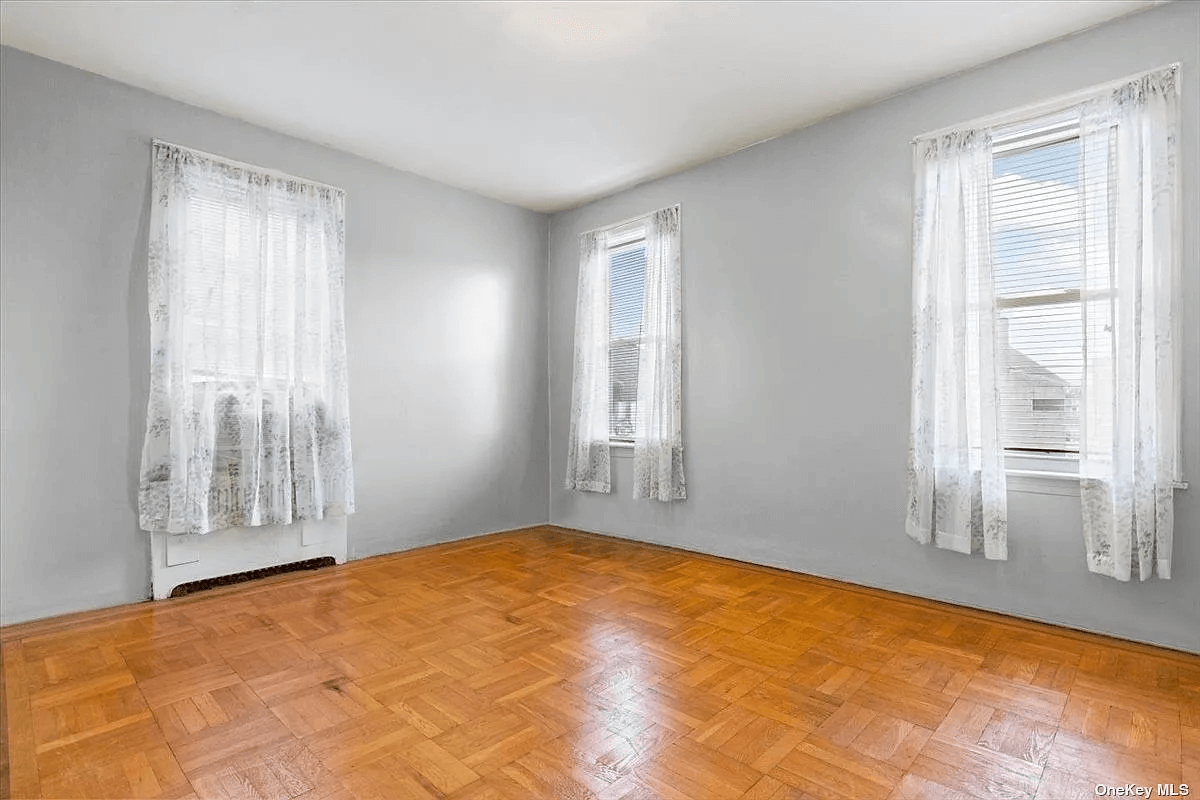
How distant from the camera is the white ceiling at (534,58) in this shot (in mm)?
2635

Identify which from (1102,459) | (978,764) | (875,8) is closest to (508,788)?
(978,764)

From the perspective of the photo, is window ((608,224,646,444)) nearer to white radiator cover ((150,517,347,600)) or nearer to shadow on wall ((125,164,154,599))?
white radiator cover ((150,517,347,600))

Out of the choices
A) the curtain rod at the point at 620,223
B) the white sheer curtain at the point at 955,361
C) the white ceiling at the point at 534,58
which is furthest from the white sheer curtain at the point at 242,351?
the white sheer curtain at the point at 955,361

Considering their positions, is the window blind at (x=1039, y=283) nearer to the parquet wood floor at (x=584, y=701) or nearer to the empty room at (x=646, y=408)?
the empty room at (x=646, y=408)

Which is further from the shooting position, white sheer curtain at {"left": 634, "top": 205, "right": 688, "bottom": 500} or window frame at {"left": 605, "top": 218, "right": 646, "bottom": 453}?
window frame at {"left": 605, "top": 218, "right": 646, "bottom": 453}

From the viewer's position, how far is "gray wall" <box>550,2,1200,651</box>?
8.57 feet

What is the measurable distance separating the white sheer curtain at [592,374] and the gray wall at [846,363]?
251 mm

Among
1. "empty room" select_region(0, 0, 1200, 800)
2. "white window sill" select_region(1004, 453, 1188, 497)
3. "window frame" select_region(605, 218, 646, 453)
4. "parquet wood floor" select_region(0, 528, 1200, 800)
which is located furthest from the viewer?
"window frame" select_region(605, 218, 646, 453)

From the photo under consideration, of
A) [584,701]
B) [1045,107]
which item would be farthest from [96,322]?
[1045,107]

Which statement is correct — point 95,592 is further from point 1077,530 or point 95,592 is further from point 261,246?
point 1077,530

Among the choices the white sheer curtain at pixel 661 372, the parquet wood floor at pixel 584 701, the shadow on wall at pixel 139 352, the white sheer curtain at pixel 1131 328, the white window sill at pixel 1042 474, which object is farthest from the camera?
the white sheer curtain at pixel 661 372

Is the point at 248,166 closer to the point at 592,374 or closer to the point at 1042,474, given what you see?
the point at 592,374

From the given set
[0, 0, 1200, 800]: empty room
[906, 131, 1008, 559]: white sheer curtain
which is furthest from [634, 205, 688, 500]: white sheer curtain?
[906, 131, 1008, 559]: white sheer curtain

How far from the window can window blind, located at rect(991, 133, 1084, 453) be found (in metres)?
2.38
